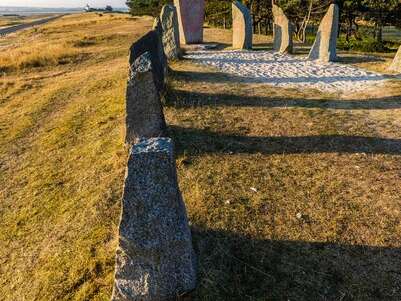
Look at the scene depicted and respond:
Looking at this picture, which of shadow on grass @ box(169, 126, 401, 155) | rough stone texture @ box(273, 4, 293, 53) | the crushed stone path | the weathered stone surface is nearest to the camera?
shadow on grass @ box(169, 126, 401, 155)

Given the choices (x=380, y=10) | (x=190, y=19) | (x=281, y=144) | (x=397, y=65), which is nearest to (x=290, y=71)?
(x=397, y=65)

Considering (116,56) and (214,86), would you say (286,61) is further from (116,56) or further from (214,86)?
(116,56)

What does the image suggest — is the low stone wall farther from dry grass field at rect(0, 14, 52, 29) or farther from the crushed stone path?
dry grass field at rect(0, 14, 52, 29)

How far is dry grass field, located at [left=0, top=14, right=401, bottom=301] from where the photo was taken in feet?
17.9

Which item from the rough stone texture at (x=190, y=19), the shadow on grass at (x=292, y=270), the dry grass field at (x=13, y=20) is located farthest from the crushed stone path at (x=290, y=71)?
the dry grass field at (x=13, y=20)

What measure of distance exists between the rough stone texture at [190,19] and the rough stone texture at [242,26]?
8.59 ft

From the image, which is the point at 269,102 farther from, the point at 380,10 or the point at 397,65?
the point at 380,10

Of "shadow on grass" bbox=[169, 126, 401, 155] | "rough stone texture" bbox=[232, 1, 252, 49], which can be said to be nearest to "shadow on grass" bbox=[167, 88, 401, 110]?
"shadow on grass" bbox=[169, 126, 401, 155]

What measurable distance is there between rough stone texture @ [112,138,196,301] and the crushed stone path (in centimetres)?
940

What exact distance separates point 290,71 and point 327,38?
8.18 ft

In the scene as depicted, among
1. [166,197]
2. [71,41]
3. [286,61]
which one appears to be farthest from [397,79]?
[71,41]

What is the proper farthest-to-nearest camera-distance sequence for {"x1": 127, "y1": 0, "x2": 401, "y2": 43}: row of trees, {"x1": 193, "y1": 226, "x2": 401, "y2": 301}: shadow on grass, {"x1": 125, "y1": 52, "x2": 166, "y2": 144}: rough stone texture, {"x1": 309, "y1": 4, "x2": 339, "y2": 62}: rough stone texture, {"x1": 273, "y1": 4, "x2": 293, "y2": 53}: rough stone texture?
{"x1": 127, "y1": 0, "x2": 401, "y2": 43}: row of trees < {"x1": 273, "y1": 4, "x2": 293, "y2": 53}: rough stone texture < {"x1": 309, "y1": 4, "x2": 339, "y2": 62}: rough stone texture < {"x1": 125, "y1": 52, "x2": 166, "y2": 144}: rough stone texture < {"x1": 193, "y1": 226, "x2": 401, "y2": 301}: shadow on grass

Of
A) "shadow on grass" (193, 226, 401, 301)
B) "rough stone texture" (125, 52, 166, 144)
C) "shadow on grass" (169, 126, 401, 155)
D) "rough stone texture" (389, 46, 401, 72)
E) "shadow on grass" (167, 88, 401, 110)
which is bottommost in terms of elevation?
"shadow on grass" (193, 226, 401, 301)

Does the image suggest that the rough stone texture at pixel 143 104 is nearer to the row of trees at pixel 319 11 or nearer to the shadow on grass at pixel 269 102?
the shadow on grass at pixel 269 102
